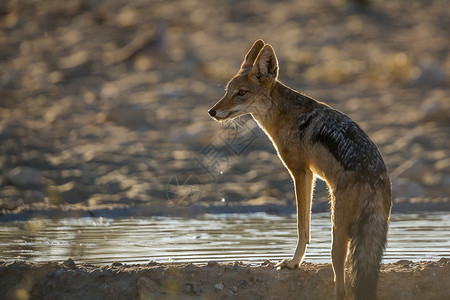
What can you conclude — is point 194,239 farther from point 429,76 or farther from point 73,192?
point 429,76

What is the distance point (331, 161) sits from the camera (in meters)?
5.89

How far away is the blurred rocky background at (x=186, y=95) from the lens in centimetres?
1078

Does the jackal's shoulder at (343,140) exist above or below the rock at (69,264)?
above

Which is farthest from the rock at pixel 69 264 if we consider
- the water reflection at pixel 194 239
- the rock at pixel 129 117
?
the rock at pixel 129 117

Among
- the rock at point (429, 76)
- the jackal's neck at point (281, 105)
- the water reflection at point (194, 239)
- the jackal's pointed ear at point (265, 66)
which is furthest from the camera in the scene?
the rock at point (429, 76)

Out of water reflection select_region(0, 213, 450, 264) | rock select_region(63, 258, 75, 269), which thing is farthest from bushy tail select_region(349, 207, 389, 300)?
rock select_region(63, 258, 75, 269)

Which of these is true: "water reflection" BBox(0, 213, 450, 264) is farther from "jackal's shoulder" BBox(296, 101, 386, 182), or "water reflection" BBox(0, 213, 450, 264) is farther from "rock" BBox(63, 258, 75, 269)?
"jackal's shoulder" BBox(296, 101, 386, 182)

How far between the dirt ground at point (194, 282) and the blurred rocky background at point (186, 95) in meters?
3.68

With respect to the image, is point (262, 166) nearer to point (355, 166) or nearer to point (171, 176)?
point (171, 176)

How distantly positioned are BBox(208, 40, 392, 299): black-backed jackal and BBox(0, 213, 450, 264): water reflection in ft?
3.60

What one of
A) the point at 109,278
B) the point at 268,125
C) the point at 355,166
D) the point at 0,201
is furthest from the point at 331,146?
the point at 0,201

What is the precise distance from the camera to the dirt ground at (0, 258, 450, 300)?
19.1 ft

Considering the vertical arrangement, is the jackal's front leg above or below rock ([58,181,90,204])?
above

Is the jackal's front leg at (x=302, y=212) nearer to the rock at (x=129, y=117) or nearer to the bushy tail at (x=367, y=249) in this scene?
the bushy tail at (x=367, y=249)
